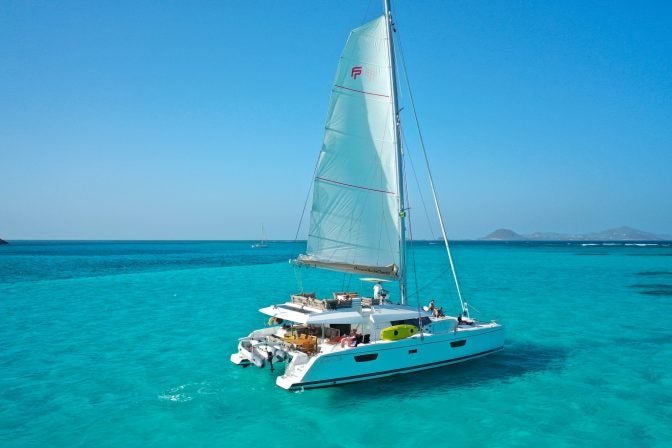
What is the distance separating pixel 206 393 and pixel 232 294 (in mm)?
27309

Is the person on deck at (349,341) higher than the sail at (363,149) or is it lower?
lower

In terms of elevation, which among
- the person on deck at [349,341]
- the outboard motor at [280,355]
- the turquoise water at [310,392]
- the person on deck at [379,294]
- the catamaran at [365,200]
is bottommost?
the turquoise water at [310,392]

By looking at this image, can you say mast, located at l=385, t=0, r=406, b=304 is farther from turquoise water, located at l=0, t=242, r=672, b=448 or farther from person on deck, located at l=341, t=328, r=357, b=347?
turquoise water, located at l=0, t=242, r=672, b=448

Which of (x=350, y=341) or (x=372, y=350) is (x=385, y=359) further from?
(x=350, y=341)

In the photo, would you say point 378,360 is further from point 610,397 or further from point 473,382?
point 610,397

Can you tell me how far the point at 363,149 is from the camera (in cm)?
1959

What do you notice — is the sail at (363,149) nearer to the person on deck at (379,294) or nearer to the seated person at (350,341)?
the person on deck at (379,294)

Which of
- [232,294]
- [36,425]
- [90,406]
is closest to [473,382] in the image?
[90,406]

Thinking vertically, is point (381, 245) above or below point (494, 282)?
above

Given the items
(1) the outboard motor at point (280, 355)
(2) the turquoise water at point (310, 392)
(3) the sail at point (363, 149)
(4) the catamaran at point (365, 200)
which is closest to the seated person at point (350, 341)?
(2) the turquoise water at point (310, 392)

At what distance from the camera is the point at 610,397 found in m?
16.0

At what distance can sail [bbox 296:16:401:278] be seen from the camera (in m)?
19.5

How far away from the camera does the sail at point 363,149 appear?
19500mm

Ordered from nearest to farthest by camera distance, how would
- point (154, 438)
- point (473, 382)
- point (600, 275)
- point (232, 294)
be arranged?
point (154, 438) → point (473, 382) → point (232, 294) → point (600, 275)
